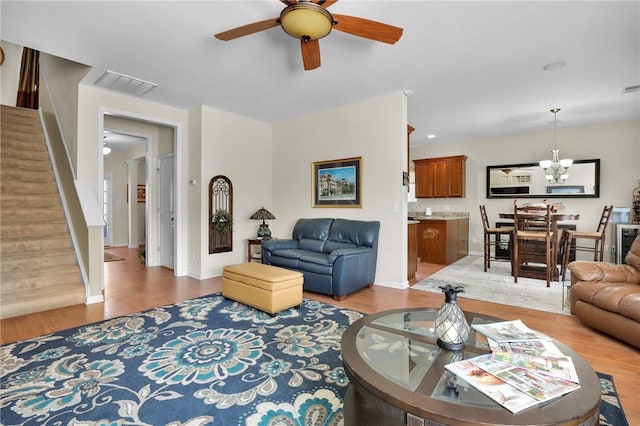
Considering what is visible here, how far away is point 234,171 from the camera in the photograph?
534 centimetres

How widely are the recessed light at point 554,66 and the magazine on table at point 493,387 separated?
3.57 metres

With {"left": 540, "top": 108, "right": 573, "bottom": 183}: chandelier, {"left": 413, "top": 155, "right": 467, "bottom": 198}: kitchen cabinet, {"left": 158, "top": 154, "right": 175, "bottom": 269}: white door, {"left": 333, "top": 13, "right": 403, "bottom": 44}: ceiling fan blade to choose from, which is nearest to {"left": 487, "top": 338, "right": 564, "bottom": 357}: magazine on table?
{"left": 333, "top": 13, "right": 403, "bottom": 44}: ceiling fan blade

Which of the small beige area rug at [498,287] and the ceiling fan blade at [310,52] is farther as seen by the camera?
the small beige area rug at [498,287]

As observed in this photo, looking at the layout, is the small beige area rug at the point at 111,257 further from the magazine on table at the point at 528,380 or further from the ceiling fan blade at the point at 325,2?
the magazine on table at the point at 528,380

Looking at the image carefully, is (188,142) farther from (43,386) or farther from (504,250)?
(504,250)

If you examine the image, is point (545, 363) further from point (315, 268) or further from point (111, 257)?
point (111, 257)

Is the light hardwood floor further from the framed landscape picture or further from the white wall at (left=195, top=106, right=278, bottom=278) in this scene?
the framed landscape picture

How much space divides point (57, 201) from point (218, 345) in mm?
3623

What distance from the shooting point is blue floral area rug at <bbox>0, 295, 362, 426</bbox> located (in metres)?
1.67

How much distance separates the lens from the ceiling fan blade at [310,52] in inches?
96.8

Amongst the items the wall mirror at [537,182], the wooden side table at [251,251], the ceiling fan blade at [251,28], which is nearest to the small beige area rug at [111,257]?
the wooden side table at [251,251]

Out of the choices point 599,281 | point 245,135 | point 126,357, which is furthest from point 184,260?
point 599,281

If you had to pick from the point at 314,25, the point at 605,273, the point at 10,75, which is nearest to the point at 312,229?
the point at 314,25

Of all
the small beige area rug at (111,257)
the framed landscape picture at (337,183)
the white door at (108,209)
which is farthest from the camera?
the white door at (108,209)
